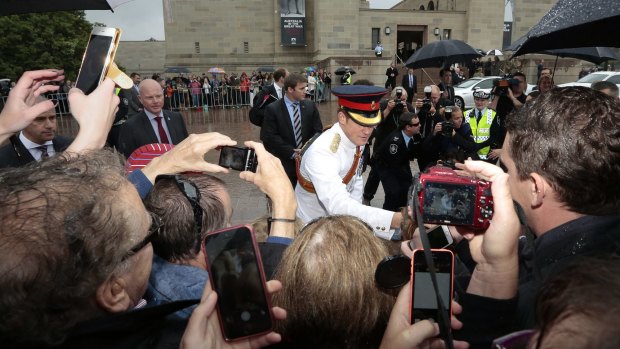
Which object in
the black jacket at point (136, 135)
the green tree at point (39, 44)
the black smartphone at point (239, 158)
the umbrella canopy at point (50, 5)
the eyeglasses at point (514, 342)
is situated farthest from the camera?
the green tree at point (39, 44)

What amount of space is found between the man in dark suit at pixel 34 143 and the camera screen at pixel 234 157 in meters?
2.28

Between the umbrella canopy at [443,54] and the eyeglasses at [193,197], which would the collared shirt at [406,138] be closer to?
the eyeglasses at [193,197]

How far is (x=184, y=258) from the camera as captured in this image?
189cm

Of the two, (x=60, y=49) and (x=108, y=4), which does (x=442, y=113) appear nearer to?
(x=108, y=4)

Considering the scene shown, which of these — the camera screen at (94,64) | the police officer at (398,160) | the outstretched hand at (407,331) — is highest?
the camera screen at (94,64)

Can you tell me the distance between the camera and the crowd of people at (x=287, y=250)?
1017 millimetres

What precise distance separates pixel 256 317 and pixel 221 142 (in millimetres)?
934

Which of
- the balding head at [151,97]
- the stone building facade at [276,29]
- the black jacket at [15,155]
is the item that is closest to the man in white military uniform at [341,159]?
the black jacket at [15,155]

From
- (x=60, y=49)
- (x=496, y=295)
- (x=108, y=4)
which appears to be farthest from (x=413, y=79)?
(x=60, y=49)

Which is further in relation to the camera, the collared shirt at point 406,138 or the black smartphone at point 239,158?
the collared shirt at point 406,138

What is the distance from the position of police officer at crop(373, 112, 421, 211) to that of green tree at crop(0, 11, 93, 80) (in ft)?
123

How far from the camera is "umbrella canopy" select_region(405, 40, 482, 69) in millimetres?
10562

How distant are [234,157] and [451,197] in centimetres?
106

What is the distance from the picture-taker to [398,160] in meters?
5.22
